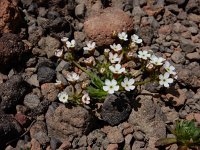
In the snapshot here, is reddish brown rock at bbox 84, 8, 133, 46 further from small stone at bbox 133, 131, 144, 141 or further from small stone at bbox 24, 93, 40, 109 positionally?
small stone at bbox 133, 131, 144, 141

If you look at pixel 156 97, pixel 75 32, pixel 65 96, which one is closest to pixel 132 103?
pixel 156 97

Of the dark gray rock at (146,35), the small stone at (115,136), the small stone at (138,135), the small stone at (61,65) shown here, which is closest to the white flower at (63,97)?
the small stone at (61,65)

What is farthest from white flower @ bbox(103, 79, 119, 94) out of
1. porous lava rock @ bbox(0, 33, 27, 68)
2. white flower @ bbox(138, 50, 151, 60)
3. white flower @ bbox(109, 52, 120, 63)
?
porous lava rock @ bbox(0, 33, 27, 68)

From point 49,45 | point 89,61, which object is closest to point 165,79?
point 89,61

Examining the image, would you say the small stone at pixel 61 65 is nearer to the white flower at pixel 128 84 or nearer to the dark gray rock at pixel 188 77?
the white flower at pixel 128 84

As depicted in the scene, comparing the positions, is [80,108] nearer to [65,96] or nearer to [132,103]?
[65,96]
